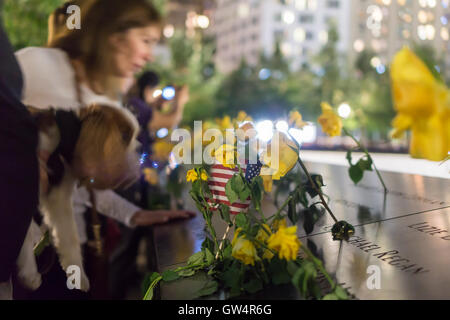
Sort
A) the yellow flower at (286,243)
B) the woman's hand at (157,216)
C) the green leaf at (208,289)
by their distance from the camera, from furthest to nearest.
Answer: the woman's hand at (157,216)
the green leaf at (208,289)
the yellow flower at (286,243)

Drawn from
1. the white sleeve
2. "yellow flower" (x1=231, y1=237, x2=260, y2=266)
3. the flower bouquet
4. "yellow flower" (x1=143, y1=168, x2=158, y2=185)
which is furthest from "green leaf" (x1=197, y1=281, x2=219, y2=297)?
"yellow flower" (x1=143, y1=168, x2=158, y2=185)

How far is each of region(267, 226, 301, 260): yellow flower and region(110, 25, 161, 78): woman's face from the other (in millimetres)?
813

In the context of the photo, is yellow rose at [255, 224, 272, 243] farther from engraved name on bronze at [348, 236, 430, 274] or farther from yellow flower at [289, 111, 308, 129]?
yellow flower at [289, 111, 308, 129]

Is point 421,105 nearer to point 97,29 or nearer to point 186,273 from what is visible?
point 186,273

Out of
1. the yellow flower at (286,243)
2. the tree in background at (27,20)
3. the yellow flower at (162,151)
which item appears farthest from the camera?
the tree in background at (27,20)

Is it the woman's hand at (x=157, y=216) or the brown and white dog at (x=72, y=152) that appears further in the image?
the woman's hand at (x=157, y=216)

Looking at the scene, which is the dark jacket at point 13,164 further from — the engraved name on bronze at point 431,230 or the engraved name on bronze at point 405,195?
the engraved name on bronze at point 405,195

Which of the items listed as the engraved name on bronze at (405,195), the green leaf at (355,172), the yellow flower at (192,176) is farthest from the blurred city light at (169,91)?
the yellow flower at (192,176)

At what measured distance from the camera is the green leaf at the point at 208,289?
27.7 inches

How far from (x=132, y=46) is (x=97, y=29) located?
4.5 inches

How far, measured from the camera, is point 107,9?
1069 millimetres

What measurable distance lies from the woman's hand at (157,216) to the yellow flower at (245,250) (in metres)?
0.82
